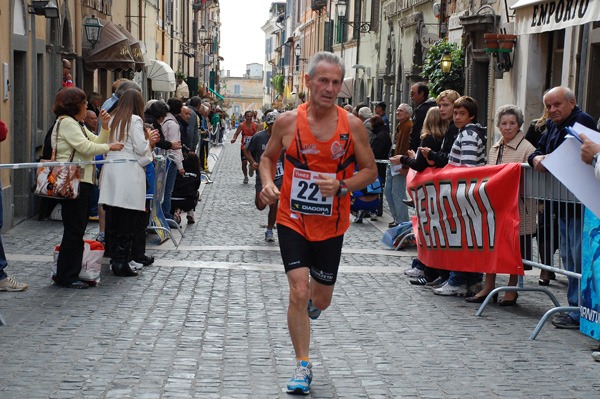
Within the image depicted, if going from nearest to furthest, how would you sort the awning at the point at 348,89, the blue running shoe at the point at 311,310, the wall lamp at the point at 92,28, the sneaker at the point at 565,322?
the blue running shoe at the point at 311,310, the sneaker at the point at 565,322, the wall lamp at the point at 92,28, the awning at the point at 348,89

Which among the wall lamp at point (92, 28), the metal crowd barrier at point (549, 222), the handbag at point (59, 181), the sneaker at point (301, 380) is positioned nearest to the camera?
the sneaker at point (301, 380)

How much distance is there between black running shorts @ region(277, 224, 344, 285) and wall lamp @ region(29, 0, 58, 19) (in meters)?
Answer: 9.34

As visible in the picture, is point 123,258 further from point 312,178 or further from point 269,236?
point 312,178

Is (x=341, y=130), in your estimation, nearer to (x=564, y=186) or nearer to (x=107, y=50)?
(x=564, y=186)

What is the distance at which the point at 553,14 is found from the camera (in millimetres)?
12242

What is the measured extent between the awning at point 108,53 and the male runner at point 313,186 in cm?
1618

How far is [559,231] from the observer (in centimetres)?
769

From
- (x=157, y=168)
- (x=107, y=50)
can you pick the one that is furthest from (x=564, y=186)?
(x=107, y=50)

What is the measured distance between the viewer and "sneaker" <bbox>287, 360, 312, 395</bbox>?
17.8ft

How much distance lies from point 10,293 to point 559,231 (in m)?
4.45

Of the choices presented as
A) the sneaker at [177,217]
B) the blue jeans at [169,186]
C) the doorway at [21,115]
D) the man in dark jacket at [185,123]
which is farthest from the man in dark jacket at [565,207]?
the man in dark jacket at [185,123]

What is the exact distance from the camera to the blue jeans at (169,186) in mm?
12953

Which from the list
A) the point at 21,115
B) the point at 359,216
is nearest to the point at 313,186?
the point at 359,216

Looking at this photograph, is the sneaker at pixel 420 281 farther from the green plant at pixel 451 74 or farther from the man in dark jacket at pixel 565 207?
the green plant at pixel 451 74
